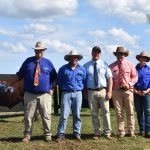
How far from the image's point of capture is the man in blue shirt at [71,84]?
968cm

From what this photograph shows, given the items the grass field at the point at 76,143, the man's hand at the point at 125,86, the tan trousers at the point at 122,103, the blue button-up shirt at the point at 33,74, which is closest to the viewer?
the grass field at the point at 76,143

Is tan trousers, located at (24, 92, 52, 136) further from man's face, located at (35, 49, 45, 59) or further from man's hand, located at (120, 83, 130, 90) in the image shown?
man's hand, located at (120, 83, 130, 90)

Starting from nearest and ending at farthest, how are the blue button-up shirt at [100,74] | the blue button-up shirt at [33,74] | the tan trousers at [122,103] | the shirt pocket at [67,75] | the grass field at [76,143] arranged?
the grass field at [76,143] → the blue button-up shirt at [33,74] → the shirt pocket at [67,75] → the blue button-up shirt at [100,74] → the tan trousers at [122,103]

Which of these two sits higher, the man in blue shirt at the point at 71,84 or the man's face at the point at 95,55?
the man's face at the point at 95,55

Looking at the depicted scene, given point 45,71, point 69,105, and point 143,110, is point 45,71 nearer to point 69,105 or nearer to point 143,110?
point 69,105

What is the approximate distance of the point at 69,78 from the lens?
380 inches

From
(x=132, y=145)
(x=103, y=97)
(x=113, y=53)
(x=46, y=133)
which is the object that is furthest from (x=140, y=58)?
(x=46, y=133)

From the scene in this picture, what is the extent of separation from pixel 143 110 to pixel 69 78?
2.18m

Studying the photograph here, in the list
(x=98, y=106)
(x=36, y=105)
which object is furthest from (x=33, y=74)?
(x=98, y=106)

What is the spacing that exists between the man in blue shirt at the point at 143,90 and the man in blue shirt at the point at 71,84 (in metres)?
1.48

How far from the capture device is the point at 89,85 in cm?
992

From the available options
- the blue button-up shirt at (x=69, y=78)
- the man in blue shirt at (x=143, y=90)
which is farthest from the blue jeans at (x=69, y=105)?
the man in blue shirt at (x=143, y=90)

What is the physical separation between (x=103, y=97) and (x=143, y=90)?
3.79 ft

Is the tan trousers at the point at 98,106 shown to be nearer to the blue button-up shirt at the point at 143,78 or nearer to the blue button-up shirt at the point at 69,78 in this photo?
the blue button-up shirt at the point at 69,78
